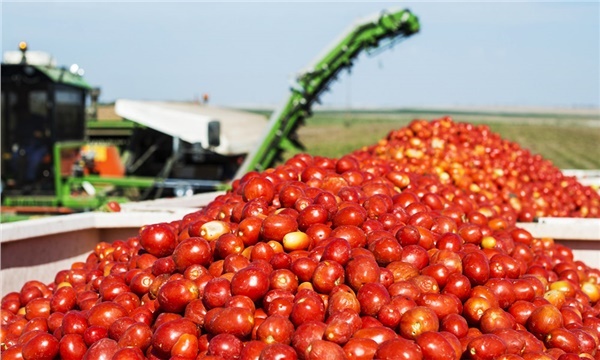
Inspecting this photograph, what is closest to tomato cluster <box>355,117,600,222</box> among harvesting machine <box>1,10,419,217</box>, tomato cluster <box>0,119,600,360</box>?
tomato cluster <box>0,119,600,360</box>

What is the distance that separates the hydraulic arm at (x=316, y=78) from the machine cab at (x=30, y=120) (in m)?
3.17

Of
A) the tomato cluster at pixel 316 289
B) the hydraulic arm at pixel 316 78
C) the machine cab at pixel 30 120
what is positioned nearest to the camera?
the tomato cluster at pixel 316 289

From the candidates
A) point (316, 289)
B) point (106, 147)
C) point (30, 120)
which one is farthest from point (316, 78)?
point (316, 289)

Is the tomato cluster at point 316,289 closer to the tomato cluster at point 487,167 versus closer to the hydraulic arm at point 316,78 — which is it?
the tomato cluster at point 487,167

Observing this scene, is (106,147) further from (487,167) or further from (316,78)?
(487,167)

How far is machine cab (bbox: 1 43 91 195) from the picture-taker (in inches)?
428

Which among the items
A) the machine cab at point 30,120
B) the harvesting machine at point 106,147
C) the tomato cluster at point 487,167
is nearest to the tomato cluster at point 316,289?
the tomato cluster at point 487,167

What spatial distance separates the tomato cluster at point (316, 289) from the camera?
3.06 meters

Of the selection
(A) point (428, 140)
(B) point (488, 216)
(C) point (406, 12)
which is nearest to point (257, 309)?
(B) point (488, 216)

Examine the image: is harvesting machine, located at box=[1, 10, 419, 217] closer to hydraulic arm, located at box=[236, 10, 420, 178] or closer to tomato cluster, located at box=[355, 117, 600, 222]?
hydraulic arm, located at box=[236, 10, 420, 178]

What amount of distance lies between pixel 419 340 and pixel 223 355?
34.0 inches

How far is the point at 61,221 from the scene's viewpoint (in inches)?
216

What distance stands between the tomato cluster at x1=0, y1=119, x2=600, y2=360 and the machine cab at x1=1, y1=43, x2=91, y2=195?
674 cm

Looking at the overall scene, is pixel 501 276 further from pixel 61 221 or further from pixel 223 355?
pixel 61 221
